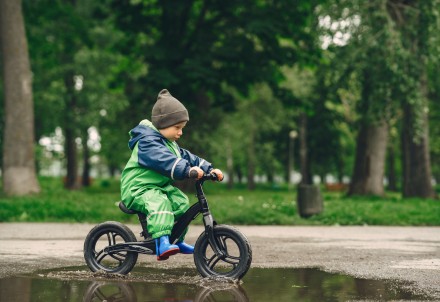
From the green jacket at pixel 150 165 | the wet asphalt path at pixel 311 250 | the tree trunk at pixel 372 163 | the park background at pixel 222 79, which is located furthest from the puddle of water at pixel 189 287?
the tree trunk at pixel 372 163

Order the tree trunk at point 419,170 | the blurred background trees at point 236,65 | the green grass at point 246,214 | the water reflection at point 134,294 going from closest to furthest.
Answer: the water reflection at point 134,294 < the green grass at point 246,214 < the blurred background trees at point 236,65 < the tree trunk at point 419,170

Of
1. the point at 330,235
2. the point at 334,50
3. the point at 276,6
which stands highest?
the point at 276,6

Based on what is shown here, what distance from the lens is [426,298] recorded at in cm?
531

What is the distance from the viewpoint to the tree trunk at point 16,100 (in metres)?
18.0

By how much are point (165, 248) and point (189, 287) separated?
50 centimetres

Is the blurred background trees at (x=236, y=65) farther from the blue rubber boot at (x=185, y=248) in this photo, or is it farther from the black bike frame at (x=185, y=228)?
the blue rubber boot at (x=185, y=248)

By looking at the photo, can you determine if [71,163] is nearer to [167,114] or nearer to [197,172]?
[167,114]

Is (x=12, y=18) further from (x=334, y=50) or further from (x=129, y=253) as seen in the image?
(x=129, y=253)

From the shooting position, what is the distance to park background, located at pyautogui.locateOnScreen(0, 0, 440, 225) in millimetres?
16641

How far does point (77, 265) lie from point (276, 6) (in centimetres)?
1863

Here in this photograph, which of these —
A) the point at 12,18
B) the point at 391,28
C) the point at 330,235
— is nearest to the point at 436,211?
the point at 330,235

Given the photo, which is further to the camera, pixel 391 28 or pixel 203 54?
pixel 203 54

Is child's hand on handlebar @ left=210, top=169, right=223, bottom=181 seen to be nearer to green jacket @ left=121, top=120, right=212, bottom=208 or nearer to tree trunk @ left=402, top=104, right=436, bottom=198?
green jacket @ left=121, top=120, right=212, bottom=208

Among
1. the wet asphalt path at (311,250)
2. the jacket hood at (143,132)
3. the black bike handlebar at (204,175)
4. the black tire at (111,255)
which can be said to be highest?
the jacket hood at (143,132)
